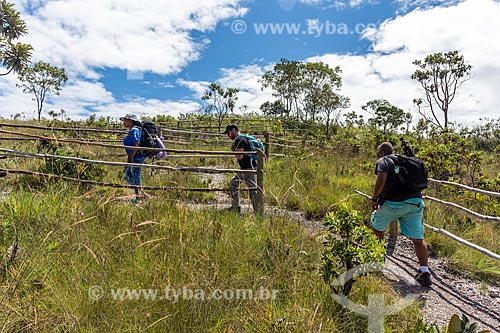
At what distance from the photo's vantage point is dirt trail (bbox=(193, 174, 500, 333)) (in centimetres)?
245

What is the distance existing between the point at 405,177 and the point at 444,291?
1.20 metres

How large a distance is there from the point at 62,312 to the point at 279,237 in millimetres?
1582

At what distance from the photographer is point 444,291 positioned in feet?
9.41

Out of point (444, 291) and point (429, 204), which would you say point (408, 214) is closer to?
point (444, 291)

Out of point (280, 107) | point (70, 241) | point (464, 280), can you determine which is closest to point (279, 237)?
point (70, 241)

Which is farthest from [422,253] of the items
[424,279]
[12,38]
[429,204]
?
[12,38]

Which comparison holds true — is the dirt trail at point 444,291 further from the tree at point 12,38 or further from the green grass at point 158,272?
the tree at point 12,38

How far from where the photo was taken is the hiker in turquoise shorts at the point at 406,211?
2.97 m

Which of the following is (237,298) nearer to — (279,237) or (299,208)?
(279,237)

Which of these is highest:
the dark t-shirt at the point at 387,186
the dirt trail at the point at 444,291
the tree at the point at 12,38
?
the tree at the point at 12,38

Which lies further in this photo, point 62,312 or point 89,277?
point 89,277

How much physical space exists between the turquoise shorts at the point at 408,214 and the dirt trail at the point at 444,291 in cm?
49

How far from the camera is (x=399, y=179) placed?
2947 millimetres

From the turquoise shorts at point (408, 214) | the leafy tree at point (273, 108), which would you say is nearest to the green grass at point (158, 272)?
the turquoise shorts at point (408, 214)
